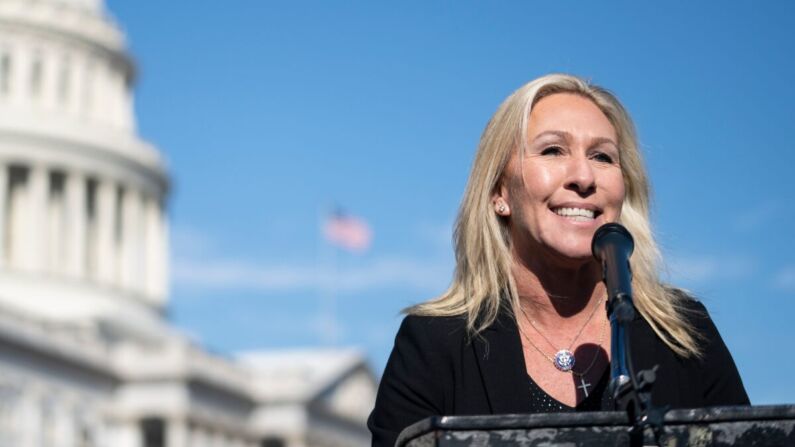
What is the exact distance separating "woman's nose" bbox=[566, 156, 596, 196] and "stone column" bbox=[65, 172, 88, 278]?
255 feet

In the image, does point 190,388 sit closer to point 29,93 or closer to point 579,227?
point 29,93

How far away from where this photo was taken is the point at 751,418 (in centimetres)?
338

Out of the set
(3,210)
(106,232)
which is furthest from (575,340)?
(106,232)

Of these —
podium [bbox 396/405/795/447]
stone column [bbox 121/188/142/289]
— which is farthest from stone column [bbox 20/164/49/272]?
podium [bbox 396/405/795/447]

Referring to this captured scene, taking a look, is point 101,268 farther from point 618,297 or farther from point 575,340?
point 618,297

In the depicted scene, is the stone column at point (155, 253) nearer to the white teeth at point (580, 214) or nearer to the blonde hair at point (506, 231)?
the blonde hair at point (506, 231)

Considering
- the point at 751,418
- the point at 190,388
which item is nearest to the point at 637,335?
the point at 751,418

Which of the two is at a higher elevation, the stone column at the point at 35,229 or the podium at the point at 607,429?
the stone column at the point at 35,229

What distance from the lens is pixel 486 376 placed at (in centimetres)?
443

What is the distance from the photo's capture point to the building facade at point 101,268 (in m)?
75.1

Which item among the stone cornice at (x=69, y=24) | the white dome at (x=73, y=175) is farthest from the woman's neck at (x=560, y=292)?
the stone cornice at (x=69, y=24)

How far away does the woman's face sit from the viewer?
4.50 metres

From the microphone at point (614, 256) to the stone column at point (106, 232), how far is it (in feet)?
260

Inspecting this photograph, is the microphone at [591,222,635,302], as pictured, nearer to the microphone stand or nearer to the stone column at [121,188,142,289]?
the microphone stand
